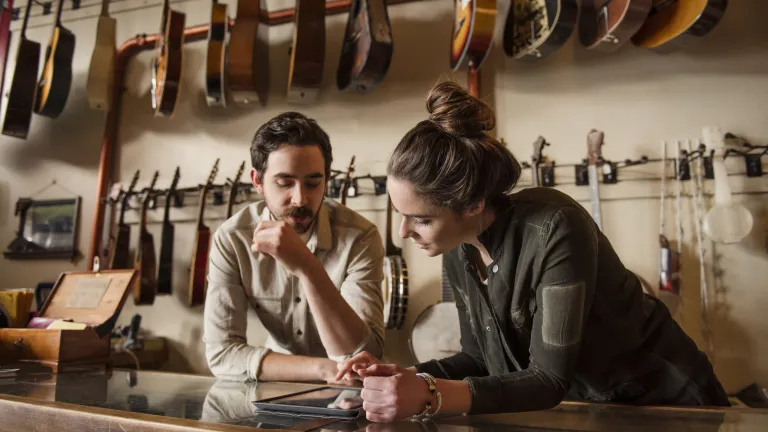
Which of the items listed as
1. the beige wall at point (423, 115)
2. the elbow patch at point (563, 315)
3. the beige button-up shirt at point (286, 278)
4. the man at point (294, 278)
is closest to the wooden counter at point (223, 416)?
the elbow patch at point (563, 315)

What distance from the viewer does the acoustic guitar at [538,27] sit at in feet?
8.25

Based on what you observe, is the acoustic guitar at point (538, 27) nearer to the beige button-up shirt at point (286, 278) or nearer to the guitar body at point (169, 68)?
the beige button-up shirt at point (286, 278)

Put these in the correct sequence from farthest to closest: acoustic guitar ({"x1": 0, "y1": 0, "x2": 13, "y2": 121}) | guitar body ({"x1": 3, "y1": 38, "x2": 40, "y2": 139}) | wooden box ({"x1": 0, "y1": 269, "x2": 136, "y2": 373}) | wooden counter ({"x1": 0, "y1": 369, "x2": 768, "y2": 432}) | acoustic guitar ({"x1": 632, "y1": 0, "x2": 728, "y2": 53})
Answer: acoustic guitar ({"x1": 0, "y1": 0, "x2": 13, "y2": 121}) < guitar body ({"x1": 3, "y1": 38, "x2": 40, "y2": 139}) < acoustic guitar ({"x1": 632, "y1": 0, "x2": 728, "y2": 53}) < wooden box ({"x1": 0, "y1": 269, "x2": 136, "y2": 373}) < wooden counter ({"x1": 0, "y1": 369, "x2": 768, "y2": 432})

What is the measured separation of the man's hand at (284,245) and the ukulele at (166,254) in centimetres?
199

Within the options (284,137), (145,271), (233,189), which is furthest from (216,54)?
(284,137)

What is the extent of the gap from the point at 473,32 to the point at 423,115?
1.90 feet

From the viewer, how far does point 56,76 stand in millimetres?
3574

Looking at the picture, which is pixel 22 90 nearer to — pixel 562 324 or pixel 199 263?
pixel 199 263

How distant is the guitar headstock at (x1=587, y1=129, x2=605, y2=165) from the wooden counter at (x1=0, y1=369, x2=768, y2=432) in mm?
1710

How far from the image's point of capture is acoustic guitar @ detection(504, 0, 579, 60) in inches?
99.0

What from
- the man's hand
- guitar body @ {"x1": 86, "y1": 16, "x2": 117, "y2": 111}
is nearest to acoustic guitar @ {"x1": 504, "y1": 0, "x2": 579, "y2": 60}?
the man's hand

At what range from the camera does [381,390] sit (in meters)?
0.96

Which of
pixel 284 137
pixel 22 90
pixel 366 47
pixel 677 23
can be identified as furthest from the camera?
pixel 22 90

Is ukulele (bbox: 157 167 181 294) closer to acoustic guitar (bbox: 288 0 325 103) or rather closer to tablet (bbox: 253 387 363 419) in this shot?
acoustic guitar (bbox: 288 0 325 103)
